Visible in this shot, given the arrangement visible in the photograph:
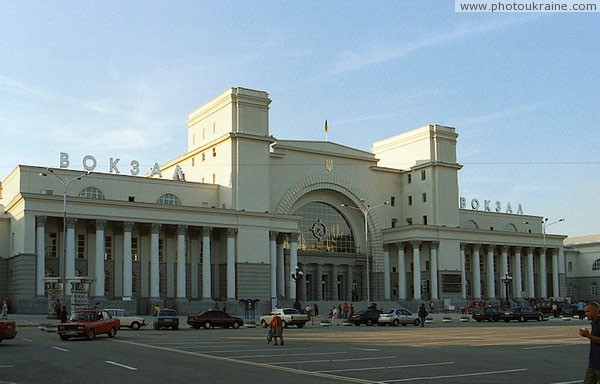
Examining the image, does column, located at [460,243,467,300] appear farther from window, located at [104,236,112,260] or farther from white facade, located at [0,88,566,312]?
window, located at [104,236,112,260]

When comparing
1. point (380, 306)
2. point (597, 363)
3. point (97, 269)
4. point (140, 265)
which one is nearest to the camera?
point (597, 363)

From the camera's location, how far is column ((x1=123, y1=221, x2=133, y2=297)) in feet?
224

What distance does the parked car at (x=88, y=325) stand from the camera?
117 feet

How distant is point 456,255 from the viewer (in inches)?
3708

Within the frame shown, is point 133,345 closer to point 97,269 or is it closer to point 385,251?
point 97,269

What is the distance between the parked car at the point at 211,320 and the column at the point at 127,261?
16197 mm

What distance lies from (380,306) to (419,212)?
16.0 metres

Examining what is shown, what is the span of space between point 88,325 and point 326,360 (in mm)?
16437

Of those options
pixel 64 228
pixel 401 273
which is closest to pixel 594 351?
pixel 64 228

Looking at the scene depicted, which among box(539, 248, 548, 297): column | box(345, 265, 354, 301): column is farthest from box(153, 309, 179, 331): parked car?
box(539, 248, 548, 297): column

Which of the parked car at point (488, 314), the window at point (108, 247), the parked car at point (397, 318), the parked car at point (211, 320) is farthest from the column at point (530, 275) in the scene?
the window at point (108, 247)

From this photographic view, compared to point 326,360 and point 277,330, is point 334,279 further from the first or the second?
point 326,360

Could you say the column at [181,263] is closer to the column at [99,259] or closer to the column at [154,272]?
the column at [154,272]

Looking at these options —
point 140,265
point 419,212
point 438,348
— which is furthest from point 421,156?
point 438,348
